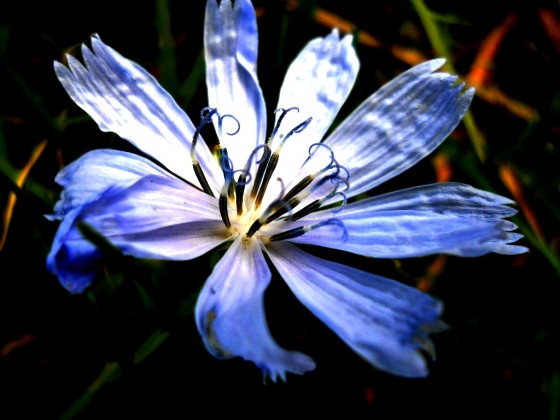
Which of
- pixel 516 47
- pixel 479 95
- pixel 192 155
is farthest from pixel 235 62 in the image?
pixel 516 47

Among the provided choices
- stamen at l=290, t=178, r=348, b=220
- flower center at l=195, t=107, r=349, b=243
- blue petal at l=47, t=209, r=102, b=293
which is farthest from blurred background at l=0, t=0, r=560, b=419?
stamen at l=290, t=178, r=348, b=220

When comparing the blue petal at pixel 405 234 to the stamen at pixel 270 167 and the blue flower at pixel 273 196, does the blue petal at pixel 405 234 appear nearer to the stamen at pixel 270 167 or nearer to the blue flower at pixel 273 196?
the blue flower at pixel 273 196

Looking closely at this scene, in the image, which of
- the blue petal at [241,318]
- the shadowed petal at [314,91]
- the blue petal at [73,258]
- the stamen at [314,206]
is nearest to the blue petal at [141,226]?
the blue petal at [73,258]

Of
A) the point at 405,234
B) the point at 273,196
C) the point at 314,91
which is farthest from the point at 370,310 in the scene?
the point at 314,91

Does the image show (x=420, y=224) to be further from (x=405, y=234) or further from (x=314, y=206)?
(x=314, y=206)

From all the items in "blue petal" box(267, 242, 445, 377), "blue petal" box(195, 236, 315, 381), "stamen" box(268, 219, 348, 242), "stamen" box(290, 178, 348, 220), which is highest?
"stamen" box(290, 178, 348, 220)

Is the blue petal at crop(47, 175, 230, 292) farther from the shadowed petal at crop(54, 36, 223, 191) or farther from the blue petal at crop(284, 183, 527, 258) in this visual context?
the blue petal at crop(284, 183, 527, 258)

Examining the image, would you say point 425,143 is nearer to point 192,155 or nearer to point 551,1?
point 192,155
